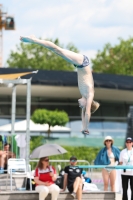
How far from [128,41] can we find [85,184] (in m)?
44.3

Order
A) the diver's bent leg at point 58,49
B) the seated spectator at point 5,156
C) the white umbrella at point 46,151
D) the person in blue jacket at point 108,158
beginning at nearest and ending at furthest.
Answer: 1. the diver's bent leg at point 58,49
2. the white umbrella at point 46,151
3. the person in blue jacket at point 108,158
4. the seated spectator at point 5,156

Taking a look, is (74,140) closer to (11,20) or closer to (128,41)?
(128,41)

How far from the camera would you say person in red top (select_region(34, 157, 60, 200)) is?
13.2 metres

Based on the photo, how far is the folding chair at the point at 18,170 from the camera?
606 inches

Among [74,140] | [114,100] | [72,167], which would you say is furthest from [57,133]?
[72,167]

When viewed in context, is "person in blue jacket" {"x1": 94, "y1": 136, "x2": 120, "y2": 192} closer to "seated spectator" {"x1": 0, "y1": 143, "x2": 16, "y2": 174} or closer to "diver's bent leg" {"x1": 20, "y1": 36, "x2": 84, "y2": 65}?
"seated spectator" {"x1": 0, "y1": 143, "x2": 16, "y2": 174}

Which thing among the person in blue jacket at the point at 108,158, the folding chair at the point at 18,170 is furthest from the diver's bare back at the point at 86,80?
the folding chair at the point at 18,170

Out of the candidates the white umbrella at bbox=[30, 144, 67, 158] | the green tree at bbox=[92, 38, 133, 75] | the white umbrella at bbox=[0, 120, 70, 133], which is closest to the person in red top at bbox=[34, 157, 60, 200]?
the white umbrella at bbox=[30, 144, 67, 158]

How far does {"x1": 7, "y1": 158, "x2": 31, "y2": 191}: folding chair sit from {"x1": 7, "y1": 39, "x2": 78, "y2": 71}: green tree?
4241 centimetres

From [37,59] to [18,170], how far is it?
144 feet

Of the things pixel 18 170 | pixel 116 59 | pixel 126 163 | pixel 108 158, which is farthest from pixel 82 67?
pixel 116 59

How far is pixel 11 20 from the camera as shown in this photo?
63.4m

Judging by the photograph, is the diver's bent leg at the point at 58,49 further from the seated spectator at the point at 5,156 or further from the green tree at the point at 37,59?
the green tree at the point at 37,59

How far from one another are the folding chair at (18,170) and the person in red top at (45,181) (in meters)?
1.81
